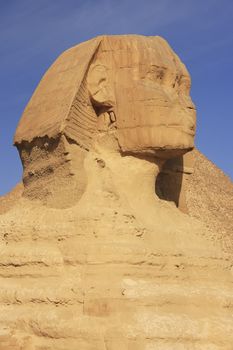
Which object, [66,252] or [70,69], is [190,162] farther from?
[66,252]

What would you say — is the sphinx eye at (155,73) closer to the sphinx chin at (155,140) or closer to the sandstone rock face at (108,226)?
the sandstone rock face at (108,226)

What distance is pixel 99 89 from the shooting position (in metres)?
9.91

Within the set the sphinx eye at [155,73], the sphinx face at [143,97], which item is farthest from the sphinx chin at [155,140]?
the sphinx eye at [155,73]

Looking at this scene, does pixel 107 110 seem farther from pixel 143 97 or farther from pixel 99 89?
pixel 143 97

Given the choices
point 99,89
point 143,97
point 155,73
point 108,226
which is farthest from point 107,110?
point 108,226

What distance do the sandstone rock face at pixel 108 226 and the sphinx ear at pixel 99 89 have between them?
0.01m

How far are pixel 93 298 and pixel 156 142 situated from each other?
7.59ft

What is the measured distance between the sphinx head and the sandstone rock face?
2cm

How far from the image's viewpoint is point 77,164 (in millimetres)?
9422

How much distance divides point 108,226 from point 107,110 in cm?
182

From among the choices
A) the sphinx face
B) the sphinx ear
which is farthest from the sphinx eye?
the sphinx ear

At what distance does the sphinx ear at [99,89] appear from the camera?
9883 mm

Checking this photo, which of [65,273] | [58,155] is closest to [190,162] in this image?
[58,155]

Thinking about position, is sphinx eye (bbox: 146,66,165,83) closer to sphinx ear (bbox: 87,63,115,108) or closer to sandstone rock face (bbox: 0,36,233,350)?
sandstone rock face (bbox: 0,36,233,350)
